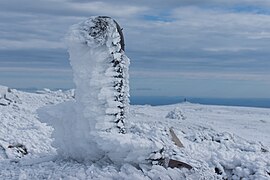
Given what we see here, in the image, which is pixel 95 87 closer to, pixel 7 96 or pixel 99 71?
pixel 99 71

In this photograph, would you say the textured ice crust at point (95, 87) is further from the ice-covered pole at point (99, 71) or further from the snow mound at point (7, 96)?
the snow mound at point (7, 96)

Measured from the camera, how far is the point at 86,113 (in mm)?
9234

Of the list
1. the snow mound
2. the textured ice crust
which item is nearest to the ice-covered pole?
the textured ice crust

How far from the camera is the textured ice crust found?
923 cm

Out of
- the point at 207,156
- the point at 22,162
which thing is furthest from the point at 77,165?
the point at 207,156

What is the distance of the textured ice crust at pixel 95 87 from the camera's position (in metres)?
9.23

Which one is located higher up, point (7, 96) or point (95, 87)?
point (95, 87)

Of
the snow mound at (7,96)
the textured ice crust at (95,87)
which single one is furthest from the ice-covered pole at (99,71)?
the snow mound at (7,96)

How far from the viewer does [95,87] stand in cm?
927

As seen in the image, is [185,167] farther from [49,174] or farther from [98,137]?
[49,174]

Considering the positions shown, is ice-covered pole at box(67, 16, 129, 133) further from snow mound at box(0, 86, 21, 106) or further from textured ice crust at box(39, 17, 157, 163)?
snow mound at box(0, 86, 21, 106)

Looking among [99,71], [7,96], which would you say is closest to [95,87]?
[99,71]

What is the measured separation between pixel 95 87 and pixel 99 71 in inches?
12.2

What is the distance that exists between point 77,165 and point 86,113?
95cm
